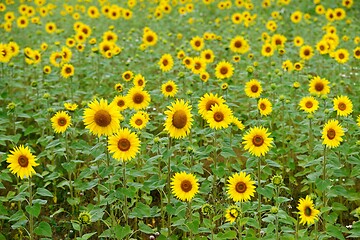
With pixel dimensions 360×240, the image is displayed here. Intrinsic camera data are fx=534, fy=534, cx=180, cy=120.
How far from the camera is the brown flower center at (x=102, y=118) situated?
336cm

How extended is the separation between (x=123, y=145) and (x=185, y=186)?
1.54 feet

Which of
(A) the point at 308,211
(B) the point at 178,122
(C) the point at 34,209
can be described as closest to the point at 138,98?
(B) the point at 178,122

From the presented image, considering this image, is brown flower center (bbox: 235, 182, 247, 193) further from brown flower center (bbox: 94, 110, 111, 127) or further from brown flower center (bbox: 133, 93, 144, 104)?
brown flower center (bbox: 133, 93, 144, 104)

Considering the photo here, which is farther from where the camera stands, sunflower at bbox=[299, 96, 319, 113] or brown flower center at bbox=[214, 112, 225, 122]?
sunflower at bbox=[299, 96, 319, 113]

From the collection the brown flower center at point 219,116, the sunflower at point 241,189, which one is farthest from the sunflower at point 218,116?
the sunflower at point 241,189

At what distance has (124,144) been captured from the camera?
3.38 metres

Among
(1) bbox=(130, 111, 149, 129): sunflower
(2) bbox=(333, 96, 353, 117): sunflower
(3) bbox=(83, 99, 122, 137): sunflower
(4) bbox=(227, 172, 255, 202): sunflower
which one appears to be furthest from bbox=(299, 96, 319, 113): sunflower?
(3) bbox=(83, 99, 122, 137): sunflower

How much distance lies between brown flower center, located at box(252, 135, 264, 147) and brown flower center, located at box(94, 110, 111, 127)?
955 millimetres

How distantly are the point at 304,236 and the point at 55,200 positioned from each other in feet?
6.69

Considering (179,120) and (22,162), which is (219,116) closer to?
(179,120)

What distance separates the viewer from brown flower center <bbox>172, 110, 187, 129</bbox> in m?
3.50

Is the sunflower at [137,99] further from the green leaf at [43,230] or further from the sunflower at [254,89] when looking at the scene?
the green leaf at [43,230]

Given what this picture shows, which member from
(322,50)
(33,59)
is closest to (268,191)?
(322,50)

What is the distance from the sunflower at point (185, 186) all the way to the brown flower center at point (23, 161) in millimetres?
928
